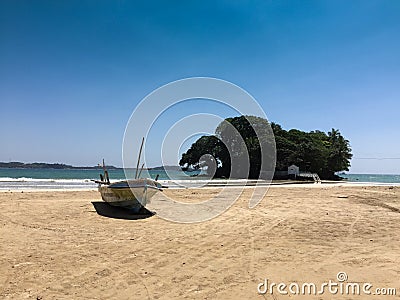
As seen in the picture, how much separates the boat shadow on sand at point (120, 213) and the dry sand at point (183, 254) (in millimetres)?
236

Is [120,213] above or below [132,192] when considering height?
below

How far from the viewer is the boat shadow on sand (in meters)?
12.2

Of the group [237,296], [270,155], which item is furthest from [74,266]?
[270,155]

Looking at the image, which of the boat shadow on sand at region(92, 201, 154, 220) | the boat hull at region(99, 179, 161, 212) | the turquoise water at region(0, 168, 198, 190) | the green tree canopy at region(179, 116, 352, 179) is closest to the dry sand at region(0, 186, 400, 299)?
the boat shadow on sand at region(92, 201, 154, 220)

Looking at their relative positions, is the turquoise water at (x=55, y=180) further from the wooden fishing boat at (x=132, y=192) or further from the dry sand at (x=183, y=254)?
the dry sand at (x=183, y=254)

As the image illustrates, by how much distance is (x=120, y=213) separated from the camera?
12883 millimetres

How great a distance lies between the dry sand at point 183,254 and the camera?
17.8 ft

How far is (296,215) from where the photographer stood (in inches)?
495

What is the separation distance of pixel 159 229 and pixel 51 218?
12.0 feet

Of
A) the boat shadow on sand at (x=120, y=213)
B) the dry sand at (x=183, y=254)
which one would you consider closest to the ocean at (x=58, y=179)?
the boat shadow on sand at (x=120, y=213)

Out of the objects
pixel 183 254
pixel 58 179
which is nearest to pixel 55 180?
pixel 58 179

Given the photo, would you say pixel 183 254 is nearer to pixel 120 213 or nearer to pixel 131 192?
pixel 131 192

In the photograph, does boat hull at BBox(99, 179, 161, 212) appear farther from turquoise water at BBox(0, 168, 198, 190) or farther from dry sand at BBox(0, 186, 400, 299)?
turquoise water at BBox(0, 168, 198, 190)

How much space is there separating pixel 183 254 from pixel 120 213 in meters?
6.15
